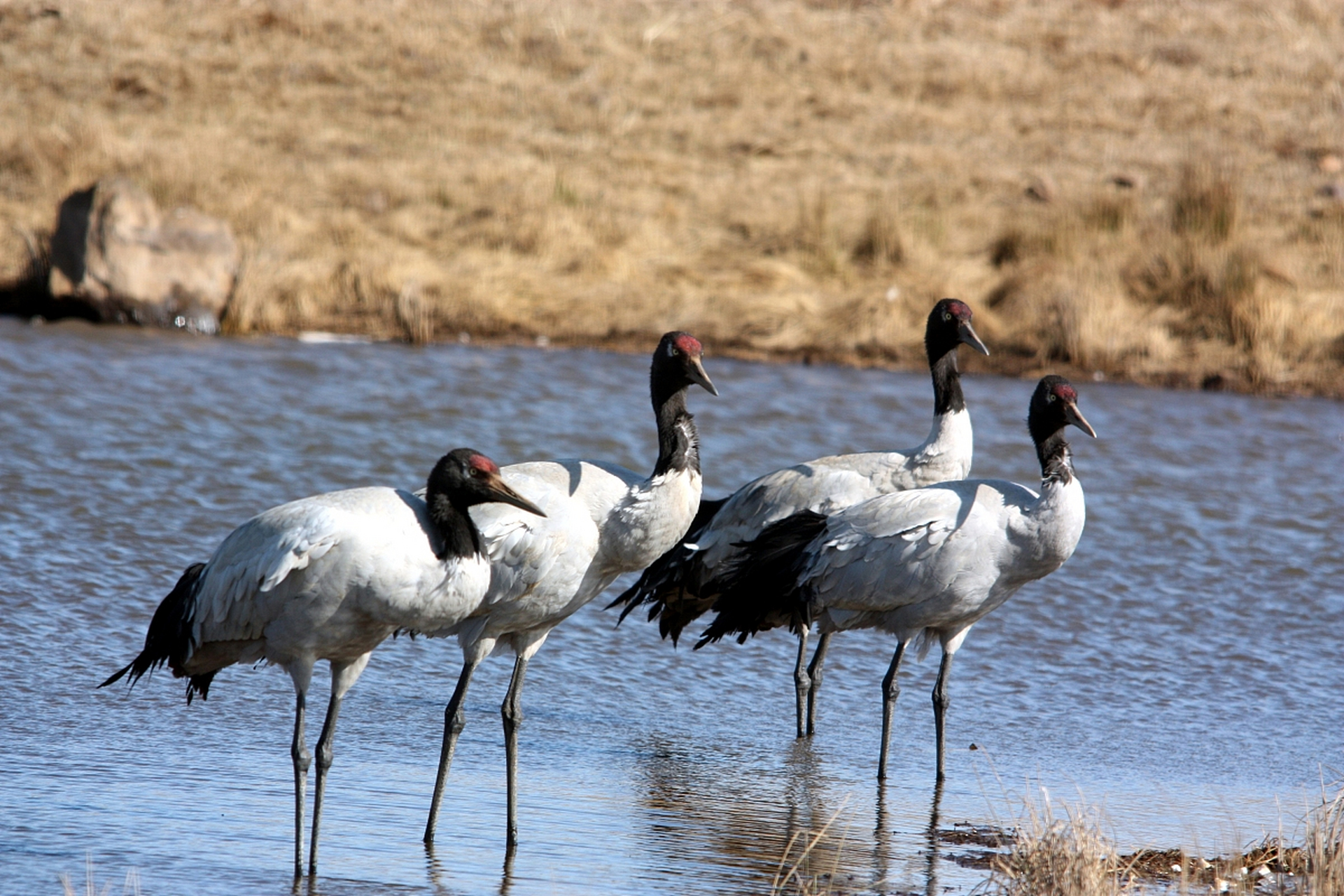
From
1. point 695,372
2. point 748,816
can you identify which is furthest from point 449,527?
point 748,816

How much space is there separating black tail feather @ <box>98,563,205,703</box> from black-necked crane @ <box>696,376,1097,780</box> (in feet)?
8.16

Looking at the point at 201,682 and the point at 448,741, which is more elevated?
the point at 201,682

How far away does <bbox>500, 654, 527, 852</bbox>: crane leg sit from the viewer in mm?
5793

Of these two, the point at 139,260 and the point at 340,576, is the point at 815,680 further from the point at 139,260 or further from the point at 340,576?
the point at 139,260

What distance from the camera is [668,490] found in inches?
246

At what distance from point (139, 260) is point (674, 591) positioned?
8.38 metres

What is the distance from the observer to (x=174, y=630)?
18.8 ft

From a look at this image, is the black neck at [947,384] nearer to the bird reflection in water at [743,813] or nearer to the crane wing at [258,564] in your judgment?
the bird reflection in water at [743,813]

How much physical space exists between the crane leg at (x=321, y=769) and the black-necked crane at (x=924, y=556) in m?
2.16

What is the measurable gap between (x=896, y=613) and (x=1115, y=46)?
67.6 ft

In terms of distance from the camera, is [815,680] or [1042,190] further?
[1042,190]

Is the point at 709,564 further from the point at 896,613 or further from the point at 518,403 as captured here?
the point at 518,403

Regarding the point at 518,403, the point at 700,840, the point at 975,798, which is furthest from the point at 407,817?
the point at 518,403

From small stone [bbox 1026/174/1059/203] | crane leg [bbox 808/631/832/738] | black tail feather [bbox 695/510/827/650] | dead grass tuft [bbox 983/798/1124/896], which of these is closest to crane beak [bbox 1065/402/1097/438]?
black tail feather [bbox 695/510/827/650]
